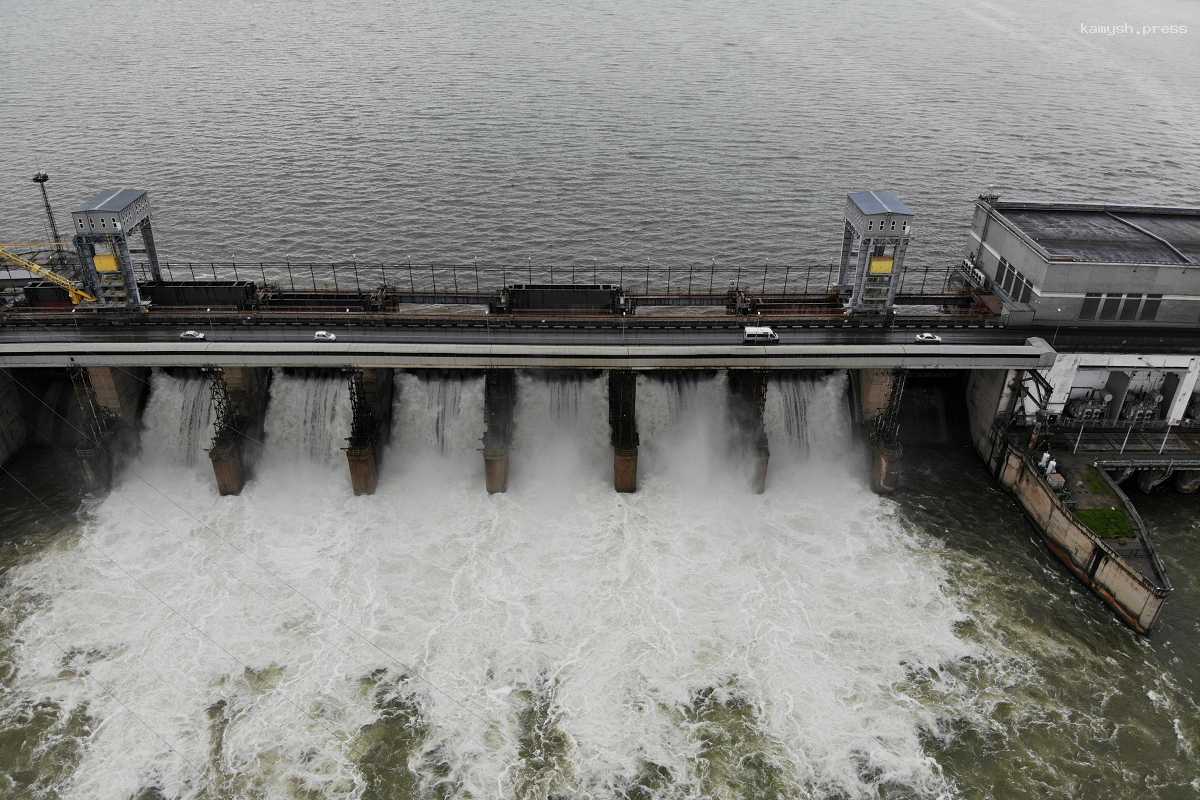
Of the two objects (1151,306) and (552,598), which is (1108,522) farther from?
(552,598)

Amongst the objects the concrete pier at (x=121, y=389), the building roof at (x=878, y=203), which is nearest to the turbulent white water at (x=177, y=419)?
the concrete pier at (x=121, y=389)

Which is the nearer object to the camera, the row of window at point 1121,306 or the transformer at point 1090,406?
the transformer at point 1090,406

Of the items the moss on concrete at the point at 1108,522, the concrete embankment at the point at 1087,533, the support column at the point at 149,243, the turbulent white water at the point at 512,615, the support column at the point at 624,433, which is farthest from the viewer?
the support column at the point at 149,243

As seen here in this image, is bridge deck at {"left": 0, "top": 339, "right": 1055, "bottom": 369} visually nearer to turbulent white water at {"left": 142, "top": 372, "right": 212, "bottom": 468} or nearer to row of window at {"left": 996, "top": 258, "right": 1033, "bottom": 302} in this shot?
turbulent white water at {"left": 142, "top": 372, "right": 212, "bottom": 468}

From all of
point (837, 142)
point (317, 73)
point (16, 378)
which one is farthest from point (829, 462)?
point (317, 73)

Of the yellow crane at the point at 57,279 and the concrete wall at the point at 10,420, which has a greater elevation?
the yellow crane at the point at 57,279

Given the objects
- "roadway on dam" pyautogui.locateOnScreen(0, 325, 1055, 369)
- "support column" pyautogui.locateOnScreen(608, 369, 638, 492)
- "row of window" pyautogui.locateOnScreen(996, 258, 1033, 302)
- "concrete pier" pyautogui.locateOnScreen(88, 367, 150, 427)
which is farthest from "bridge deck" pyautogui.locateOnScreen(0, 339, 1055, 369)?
"row of window" pyautogui.locateOnScreen(996, 258, 1033, 302)

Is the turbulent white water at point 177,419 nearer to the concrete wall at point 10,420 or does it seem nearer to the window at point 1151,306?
the concrete wall at point 10,420
